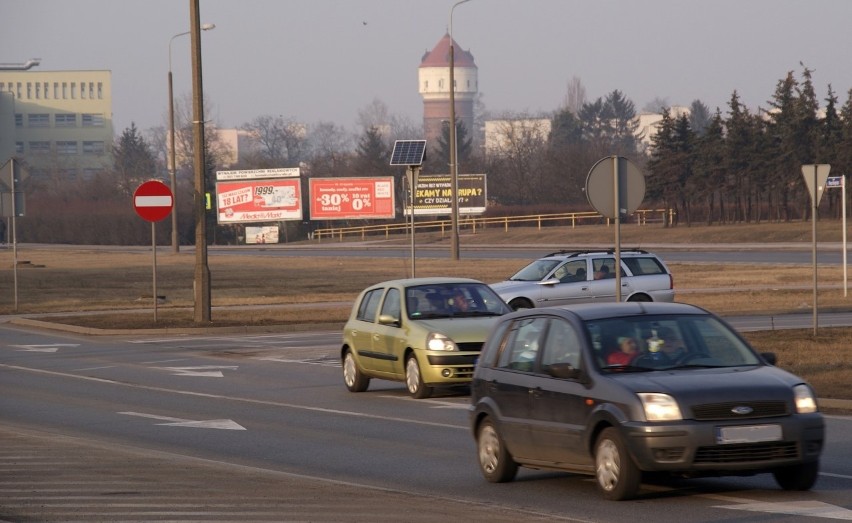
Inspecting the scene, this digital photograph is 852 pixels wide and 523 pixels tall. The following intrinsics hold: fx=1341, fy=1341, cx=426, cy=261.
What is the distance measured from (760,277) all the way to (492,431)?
106 ft

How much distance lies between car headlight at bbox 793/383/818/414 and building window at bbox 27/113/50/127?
144 m

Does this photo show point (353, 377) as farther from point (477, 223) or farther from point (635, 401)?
point (477, 223)

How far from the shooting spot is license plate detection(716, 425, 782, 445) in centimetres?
903

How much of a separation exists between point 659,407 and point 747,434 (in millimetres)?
612

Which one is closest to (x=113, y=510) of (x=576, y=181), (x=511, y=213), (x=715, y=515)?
(x=715, y=515)

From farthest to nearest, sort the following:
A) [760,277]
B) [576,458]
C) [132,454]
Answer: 1. [760,277]
2. [132,454]
3. [576,458]

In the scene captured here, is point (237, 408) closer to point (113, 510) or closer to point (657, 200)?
point (113, 510)

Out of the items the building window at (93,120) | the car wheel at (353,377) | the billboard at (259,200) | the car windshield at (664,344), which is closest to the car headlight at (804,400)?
the car windshield at (664,344)

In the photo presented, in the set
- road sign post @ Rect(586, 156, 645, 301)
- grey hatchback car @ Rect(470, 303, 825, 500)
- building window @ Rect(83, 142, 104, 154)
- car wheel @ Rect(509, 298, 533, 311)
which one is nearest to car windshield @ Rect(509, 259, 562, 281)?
car wheel @ Rect(509, 298, 533, 311)

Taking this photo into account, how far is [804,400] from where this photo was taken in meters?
9.36

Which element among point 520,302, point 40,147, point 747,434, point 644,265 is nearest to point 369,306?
point 520,302

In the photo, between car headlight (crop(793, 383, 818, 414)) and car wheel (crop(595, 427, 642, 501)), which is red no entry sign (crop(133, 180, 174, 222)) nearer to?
car wheel (crop(595, 427, 642, 501))

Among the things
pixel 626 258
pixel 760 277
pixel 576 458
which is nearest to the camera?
pixel 576 458

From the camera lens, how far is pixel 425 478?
434 inches
